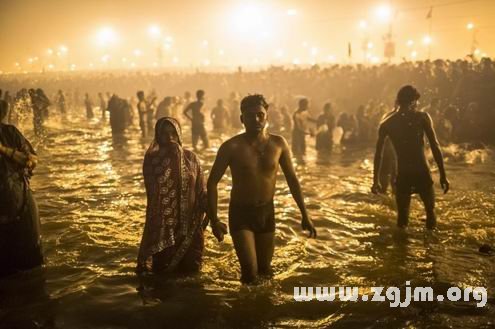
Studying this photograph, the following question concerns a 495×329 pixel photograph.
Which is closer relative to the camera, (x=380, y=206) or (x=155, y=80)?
(x=380, y=206)

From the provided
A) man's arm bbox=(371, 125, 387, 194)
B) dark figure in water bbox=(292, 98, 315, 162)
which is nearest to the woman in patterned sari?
man's arm bbox=(371, 125, 387, 194)

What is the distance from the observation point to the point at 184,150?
5.14m

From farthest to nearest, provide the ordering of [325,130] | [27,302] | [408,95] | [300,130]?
[325,130], [300,130], [408,95], [27,302]

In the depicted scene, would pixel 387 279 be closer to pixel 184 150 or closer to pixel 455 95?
pixel 184 150

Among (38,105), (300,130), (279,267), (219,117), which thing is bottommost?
(279,267)

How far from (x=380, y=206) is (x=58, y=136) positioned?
15.7 metres

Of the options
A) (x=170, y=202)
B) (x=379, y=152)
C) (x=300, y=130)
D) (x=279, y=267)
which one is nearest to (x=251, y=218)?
(x=170, y=202)

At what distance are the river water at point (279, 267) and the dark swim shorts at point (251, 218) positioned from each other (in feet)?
2.72

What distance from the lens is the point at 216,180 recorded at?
4.48 m

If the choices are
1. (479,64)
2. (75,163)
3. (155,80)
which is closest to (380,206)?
(75,163)

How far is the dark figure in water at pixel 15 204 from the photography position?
4.89 metres

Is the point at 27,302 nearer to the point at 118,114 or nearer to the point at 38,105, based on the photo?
the point at 118,114

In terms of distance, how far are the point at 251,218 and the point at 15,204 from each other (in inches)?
107

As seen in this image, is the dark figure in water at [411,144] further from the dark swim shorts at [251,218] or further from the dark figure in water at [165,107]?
the dark figure in water at [165,107]
